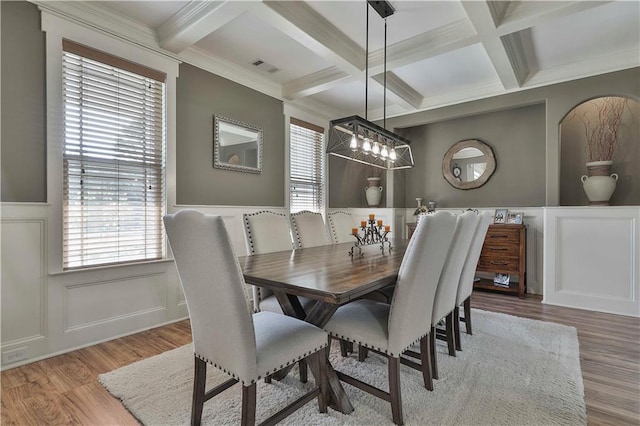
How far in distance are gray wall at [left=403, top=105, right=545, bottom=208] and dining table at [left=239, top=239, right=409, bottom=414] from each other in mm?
3033

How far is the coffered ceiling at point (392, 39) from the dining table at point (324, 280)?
186 cm

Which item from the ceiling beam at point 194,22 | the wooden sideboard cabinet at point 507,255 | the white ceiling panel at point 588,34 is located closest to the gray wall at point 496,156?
the wooden sideboard cabinet at point 507,255

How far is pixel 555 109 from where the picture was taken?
12.1ft

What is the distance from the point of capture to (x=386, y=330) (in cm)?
162

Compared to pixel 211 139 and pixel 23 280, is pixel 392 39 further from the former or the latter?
pixel 23 280

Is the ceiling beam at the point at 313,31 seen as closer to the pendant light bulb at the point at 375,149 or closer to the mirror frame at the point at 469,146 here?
the pendant light bulb at the point at 375,149

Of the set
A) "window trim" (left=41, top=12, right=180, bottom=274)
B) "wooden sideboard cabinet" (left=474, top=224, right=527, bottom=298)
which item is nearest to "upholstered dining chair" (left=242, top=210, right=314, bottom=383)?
"window trim" (left=41, top=12, right=180, bottom=274)

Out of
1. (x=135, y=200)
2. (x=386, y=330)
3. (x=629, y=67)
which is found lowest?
(x=386, y=330)

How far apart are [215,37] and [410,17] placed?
1.75 metres

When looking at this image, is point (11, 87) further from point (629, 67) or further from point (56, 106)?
point (629, 67)

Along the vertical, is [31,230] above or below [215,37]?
below

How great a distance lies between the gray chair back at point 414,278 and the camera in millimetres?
1540

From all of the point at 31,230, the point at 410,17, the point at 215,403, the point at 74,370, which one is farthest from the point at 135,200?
the point at 410,17

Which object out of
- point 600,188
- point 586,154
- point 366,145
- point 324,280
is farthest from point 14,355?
point 586,154
